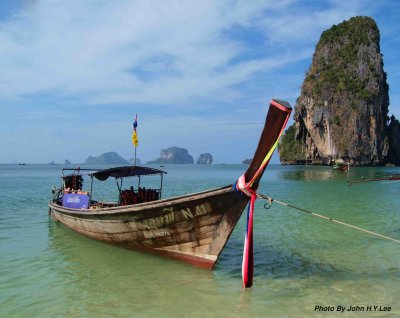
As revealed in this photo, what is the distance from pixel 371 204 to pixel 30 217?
16781mm

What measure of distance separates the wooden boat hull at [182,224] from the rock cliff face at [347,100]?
83.0 metres

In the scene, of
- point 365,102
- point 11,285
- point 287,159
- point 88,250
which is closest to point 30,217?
point 88,250

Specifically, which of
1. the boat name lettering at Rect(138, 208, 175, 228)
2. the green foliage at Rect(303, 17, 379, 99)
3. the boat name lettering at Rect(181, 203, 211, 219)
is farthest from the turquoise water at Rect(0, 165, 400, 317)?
the green foliage at Rect(303, 17, 379, 99)

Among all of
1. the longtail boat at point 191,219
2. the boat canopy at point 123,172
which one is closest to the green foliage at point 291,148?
the boat canopy at point 123,172

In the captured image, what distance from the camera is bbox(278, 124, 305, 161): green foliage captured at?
108m

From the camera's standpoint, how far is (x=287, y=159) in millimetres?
114938

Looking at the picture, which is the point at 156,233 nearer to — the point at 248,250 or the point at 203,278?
the point at 203,278

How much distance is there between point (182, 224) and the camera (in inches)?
308

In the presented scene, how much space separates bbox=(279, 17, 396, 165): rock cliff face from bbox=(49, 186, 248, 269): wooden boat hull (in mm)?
83041

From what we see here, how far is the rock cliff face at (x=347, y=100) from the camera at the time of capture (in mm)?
85250

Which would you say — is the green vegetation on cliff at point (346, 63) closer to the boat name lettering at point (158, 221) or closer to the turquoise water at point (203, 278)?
the turquoise water at point (203, 278)

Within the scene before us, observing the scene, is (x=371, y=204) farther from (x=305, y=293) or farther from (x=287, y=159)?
(x=287, y=159)

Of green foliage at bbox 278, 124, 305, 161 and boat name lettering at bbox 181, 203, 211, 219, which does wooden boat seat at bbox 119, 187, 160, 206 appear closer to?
boat name lettering at bbox 181, 203, 211, 219

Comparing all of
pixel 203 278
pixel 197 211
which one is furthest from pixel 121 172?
pixel 203 278
